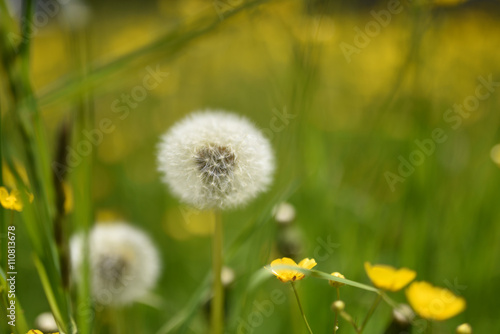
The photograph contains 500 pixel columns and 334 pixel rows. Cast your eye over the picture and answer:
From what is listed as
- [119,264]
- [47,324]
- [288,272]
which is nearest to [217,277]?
[288,272]

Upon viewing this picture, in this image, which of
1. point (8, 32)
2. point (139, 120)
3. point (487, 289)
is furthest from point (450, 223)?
point (139, 120)

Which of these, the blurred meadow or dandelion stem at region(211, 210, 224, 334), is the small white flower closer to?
the blurred meadow

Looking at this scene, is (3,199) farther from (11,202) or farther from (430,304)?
(430,304)

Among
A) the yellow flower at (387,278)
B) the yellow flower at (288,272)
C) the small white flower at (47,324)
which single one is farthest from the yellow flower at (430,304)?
the small white flower at (47,324)

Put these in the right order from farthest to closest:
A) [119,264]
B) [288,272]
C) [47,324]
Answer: [119,264], [47,324], [288,272]

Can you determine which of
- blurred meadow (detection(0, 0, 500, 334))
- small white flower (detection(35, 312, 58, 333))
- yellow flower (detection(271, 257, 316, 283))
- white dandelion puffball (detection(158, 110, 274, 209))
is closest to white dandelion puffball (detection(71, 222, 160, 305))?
blurred meadow (detection(0, 0, 500, 334))

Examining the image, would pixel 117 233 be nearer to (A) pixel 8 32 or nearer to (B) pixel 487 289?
(A) pixel 8 32

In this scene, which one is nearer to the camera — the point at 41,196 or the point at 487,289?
the point at 41,196
